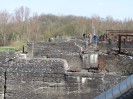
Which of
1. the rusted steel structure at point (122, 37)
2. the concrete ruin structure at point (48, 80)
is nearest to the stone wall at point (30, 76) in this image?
the concrete ruin structure at point (48, 80)

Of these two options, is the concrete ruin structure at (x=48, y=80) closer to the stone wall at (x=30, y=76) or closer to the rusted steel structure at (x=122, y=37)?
the stone wall at (x=30, y=76)

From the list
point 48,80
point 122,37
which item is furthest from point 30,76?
point 122,37

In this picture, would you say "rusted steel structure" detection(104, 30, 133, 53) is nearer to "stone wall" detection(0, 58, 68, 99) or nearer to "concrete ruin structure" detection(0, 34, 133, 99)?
"concrete ruin structure" detection(0, 34, 133, 99)

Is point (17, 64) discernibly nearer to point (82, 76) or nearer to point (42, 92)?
point (42, 92)

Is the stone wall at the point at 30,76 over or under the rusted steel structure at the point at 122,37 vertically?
under

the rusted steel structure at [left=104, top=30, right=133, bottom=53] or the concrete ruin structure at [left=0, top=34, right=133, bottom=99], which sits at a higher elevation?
the rusted steel structure at [left=104, top=30, right=133, bottom=53]

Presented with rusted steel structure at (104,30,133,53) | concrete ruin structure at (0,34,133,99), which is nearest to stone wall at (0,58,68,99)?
concrete ruin structure at (0,34,133,99)

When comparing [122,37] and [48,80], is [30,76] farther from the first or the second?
[122,37]

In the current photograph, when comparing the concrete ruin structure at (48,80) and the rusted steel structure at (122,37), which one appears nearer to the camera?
the concrete ruin structure at (48,80)

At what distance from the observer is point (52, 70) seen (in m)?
6.71

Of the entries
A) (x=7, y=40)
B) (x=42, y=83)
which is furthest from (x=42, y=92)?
(x=7, y=40)

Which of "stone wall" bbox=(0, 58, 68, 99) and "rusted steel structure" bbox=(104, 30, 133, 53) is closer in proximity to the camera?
"stone wall" bbox=(0, 58, 68, 99)

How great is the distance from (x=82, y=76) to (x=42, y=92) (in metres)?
0.80

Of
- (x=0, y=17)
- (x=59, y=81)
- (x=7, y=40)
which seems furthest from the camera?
(x=0, y=17)
